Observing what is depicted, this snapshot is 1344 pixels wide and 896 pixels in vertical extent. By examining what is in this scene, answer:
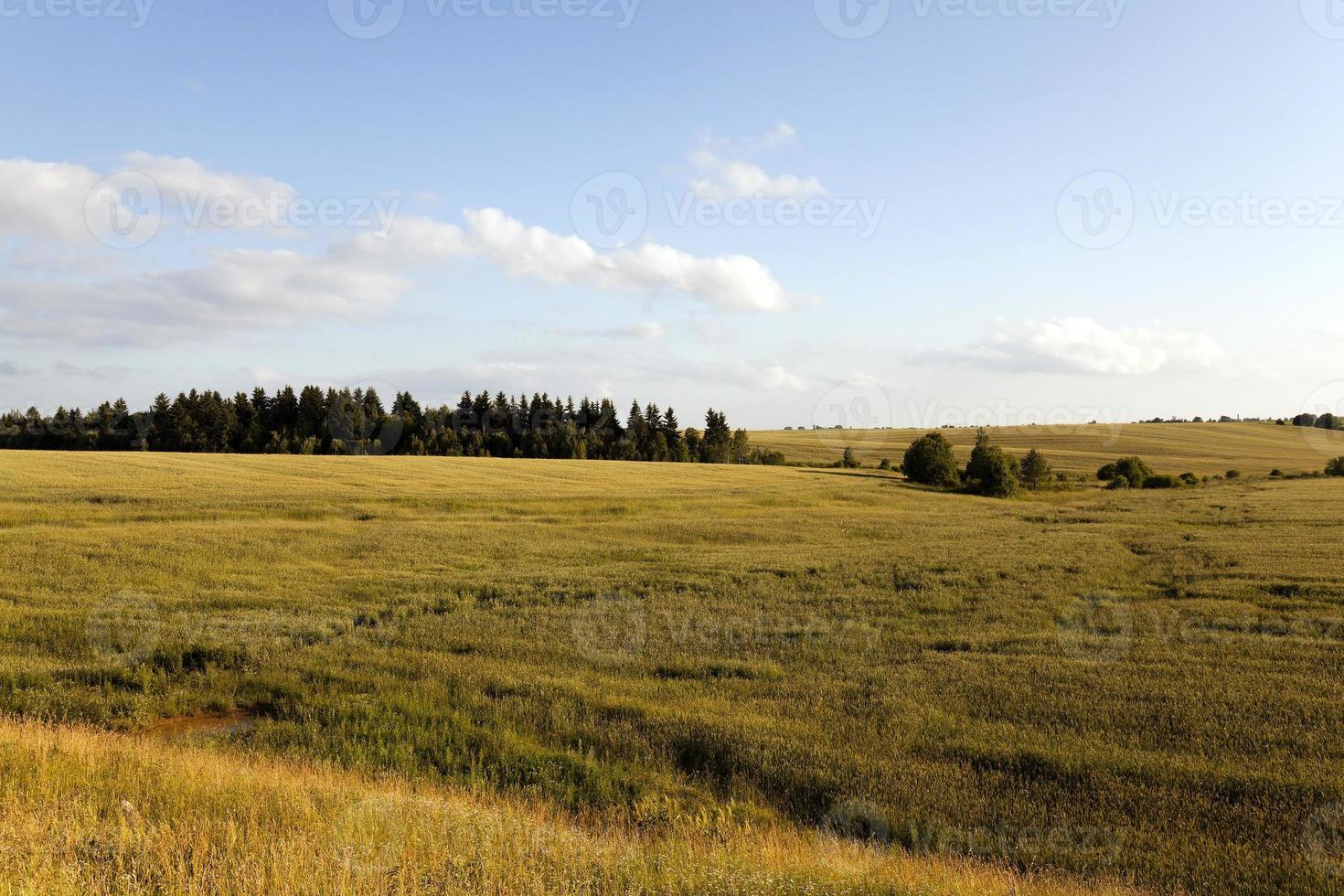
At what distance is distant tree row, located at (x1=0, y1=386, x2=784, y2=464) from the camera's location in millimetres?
91062

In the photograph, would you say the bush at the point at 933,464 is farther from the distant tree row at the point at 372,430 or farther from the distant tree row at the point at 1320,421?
the distant tree row at the point at 1320,421

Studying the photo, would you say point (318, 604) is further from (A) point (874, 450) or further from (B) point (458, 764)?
(A) point (874, 450)

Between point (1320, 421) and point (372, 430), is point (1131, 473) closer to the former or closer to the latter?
point (372, 430)

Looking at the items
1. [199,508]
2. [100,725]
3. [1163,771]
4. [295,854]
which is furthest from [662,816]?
[199,508]

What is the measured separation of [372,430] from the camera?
3898 inches

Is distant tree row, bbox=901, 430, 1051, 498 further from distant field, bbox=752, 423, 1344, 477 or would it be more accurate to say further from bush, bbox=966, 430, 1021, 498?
distant field, bbox=752, 423, 1344, 477

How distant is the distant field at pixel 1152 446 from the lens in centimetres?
10456

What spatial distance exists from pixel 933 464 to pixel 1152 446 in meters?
74.1

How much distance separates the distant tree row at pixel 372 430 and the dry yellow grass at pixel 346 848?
267 ft

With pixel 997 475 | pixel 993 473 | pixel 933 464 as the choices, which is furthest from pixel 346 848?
pixel 933 464

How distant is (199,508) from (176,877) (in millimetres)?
A: 31870

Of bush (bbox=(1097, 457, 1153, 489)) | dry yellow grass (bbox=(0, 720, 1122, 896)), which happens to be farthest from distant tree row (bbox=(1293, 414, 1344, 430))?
dry yellow grass (bbox=(0, 720, 1122, 896))

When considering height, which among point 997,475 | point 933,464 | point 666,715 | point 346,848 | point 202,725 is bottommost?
point 202,725

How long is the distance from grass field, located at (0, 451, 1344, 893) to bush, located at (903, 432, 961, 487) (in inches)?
1918
